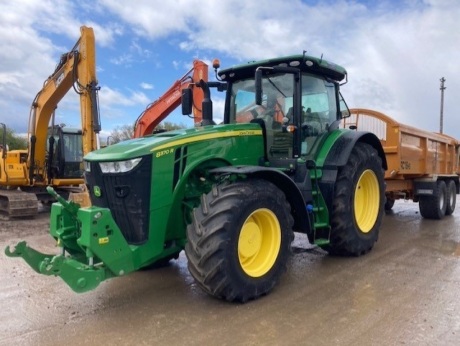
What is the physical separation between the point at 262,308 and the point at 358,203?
112 inches

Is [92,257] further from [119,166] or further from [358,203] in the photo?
[358,203]

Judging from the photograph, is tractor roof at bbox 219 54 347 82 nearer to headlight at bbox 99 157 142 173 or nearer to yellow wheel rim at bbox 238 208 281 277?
yellow wheel rim at bbox 238 208 281 277

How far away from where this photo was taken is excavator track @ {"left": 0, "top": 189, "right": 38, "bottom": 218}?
10.5 m

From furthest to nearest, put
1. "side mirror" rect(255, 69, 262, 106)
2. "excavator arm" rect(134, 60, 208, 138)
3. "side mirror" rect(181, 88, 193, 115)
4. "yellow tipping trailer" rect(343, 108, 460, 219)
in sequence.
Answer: "excavator arm" rect(134, 60, 208, 138)
"yellow tipping trailer" rect(343, 108, 460, 219)
"side mirror" rect(181, 88, 193, 115)
"side mirror" rect(255, 69, 262, 106)

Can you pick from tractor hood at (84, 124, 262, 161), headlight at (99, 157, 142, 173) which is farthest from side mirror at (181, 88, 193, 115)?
headlight at (99, 157, 142, 173)

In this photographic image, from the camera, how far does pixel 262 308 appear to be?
4164mm

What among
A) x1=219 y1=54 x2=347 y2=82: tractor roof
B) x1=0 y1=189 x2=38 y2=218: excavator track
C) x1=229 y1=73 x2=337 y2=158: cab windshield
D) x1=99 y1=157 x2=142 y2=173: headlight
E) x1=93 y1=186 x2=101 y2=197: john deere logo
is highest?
x1=219 y1=54 x2=347 y2=82: tractor roof

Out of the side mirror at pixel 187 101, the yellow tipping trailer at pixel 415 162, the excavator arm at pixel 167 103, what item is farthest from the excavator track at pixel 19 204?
the yellow tipping trailer at pixel 415 162

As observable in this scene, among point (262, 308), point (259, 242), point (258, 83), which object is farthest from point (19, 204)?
point (262, 308)

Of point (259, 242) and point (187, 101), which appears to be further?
point (187, 101)

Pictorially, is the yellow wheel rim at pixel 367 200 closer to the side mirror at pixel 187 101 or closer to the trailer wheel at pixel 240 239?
the trailer wheel at pixel 240 239

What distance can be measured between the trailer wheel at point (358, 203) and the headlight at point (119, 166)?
9.02ft

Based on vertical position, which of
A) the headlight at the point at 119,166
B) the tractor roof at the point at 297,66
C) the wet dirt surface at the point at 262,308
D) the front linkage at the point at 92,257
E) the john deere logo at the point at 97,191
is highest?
the tractor roof at the point at 297,66

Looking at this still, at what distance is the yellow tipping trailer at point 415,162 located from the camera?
843cm
